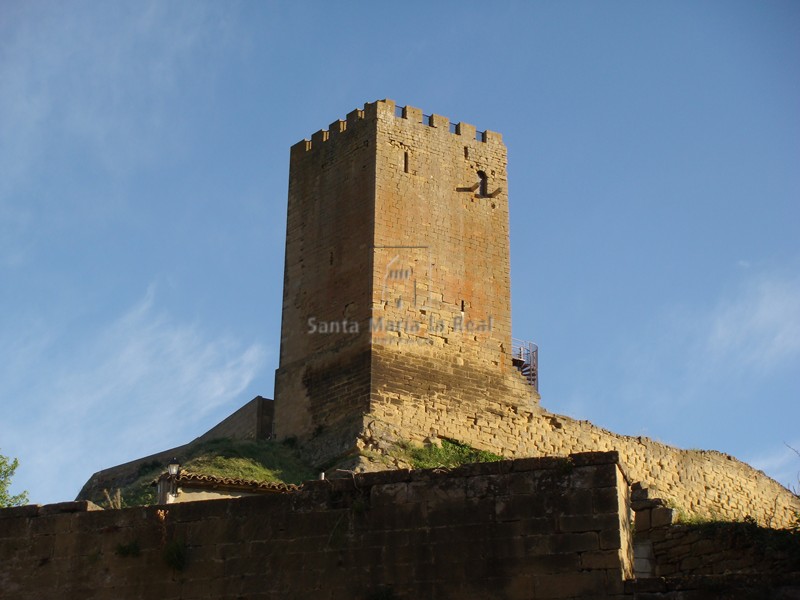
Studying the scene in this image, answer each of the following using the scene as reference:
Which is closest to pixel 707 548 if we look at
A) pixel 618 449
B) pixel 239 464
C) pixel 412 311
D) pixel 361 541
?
pixel 361 541

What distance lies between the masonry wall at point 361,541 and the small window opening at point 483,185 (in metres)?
17.3

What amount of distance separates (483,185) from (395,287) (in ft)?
11.7

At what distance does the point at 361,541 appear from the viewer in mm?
10250

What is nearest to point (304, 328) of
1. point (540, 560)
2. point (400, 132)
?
point (400, 132)

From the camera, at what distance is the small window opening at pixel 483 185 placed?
2761cm

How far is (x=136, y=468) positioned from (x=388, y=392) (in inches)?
245

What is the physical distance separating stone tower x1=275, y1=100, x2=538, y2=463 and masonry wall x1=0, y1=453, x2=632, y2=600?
1240 centimetres

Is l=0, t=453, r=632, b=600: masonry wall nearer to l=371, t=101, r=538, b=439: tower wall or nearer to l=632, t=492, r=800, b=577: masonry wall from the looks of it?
l=632, t=492, r=800, b=577: masonry wall

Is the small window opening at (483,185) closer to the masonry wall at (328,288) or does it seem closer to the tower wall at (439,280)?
the tower wall at (439,280)

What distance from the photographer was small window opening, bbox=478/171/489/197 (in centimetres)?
2761

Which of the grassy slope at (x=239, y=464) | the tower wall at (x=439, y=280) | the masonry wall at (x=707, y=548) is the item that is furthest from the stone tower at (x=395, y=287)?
the masonry wall at (x=707, y=548)

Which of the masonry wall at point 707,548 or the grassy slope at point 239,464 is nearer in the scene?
the masonry wall at point 707,548

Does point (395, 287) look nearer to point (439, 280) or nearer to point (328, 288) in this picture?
point (439, 280)

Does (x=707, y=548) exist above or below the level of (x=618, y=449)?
below
